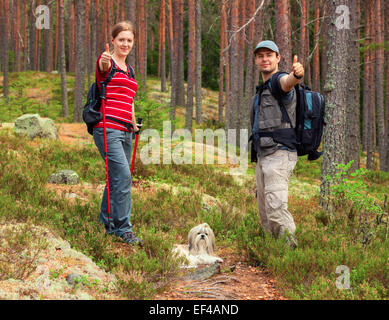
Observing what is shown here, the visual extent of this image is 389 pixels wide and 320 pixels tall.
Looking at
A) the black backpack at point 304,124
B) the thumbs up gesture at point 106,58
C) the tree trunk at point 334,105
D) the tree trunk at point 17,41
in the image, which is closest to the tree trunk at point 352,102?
the tree trunk at point 334,105

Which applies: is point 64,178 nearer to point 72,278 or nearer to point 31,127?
point 31,127

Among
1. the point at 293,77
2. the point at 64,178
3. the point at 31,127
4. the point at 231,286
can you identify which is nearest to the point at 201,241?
the point at 231,286

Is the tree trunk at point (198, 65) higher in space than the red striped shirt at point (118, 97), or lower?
higher

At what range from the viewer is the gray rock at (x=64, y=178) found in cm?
740

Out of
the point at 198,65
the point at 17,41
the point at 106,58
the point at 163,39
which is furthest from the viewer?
the point at 17,41

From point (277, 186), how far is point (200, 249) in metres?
1.26

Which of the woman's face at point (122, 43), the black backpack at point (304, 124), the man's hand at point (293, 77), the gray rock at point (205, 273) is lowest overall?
the gray rock at point (205, 273)

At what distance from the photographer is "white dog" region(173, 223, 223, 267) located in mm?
4699

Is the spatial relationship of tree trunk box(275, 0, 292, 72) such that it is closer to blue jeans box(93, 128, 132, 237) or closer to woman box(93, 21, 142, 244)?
woman box(93, 21, 142, 244)

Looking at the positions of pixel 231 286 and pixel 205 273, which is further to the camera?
pixel 205 273

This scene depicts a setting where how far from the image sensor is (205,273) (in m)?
4.26

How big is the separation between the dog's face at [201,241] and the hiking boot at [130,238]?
0.66m

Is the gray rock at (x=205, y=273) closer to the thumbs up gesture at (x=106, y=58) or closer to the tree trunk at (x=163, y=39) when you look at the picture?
the thumbs up gesture at (x=106, y=58)

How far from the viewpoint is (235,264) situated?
16.0ft
